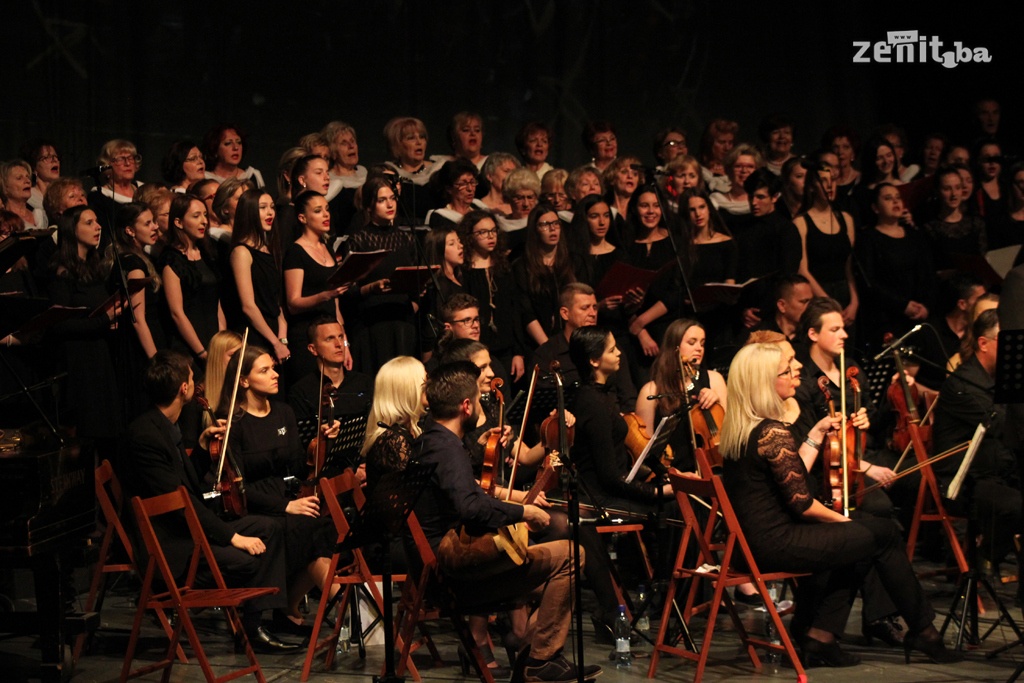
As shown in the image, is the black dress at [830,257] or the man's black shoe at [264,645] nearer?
the man's black shoe at [264,645]

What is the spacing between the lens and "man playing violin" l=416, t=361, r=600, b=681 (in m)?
4.94

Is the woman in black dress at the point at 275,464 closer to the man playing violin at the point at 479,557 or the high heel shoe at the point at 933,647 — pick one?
the man playing violin at the point at 479,557

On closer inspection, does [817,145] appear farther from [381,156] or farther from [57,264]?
[57,264]

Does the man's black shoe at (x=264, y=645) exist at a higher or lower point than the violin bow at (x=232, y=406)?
lower

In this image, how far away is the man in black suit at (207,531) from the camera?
5.60 m

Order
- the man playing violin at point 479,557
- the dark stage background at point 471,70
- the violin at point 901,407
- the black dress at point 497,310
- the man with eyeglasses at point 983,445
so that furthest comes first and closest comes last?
the dark stage background at point 471,70 < the black dress at point 497,310 < the violin at point 901,407 < the man with eyeglasses at point 983,445 < the man playing violin at point 479,557

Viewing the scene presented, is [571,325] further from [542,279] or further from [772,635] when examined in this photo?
[772,635]

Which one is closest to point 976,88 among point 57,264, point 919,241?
point 919,241

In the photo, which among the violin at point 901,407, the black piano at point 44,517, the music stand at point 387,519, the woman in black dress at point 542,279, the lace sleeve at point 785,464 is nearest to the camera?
the music stand at point 387,519

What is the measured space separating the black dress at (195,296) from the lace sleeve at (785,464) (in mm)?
3250

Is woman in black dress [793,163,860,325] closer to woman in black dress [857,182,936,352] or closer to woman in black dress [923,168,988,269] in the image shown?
woman in black dress [857,182,936,352]

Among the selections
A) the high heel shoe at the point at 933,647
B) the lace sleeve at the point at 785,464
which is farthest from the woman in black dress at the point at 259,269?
the high heel shoe at the point at 933,647

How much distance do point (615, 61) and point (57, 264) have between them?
219 inches

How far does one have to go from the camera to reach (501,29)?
10672mm
